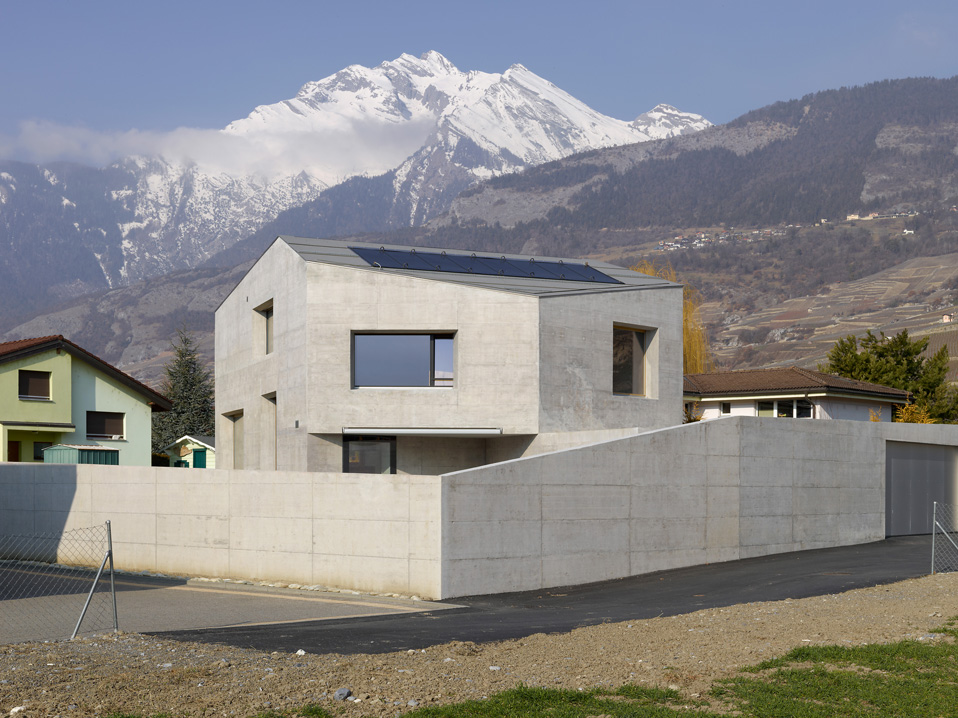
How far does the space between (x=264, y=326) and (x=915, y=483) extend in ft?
70.6

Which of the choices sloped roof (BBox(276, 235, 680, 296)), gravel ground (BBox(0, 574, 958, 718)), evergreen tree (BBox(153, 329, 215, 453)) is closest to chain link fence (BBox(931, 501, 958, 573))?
gravel ground (BBox(0, 574, 958, 718))

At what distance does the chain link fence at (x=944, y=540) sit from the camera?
2166 centimetres

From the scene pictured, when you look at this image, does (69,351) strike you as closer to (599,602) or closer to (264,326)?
(264,326)

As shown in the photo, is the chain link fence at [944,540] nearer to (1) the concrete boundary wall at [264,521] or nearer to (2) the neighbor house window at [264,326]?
(1) the concrete boundary wall at [264,521]

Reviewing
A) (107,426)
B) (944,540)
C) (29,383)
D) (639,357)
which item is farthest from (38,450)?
(944,540)

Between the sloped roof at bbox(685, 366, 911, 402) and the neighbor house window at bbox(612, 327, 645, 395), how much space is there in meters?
19.9

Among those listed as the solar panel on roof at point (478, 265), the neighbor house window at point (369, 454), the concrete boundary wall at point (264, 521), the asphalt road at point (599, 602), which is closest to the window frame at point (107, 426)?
the solar panel on roof at point (478, 265)

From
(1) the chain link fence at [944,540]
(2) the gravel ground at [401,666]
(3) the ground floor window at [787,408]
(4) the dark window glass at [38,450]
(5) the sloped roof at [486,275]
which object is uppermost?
(5) the sloped roof at [486,275]

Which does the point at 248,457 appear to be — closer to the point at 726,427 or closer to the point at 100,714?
the point at 726,427

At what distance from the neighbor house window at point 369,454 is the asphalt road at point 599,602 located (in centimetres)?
1005

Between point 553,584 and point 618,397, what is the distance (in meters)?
10.4

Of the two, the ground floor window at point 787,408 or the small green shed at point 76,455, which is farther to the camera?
the ground floor window at point 787,408

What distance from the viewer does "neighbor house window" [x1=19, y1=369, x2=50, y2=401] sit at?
142 ft

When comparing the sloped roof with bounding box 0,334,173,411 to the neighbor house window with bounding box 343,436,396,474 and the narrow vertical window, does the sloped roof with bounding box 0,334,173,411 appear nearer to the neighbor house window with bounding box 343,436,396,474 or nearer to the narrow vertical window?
the narrow vertical window
